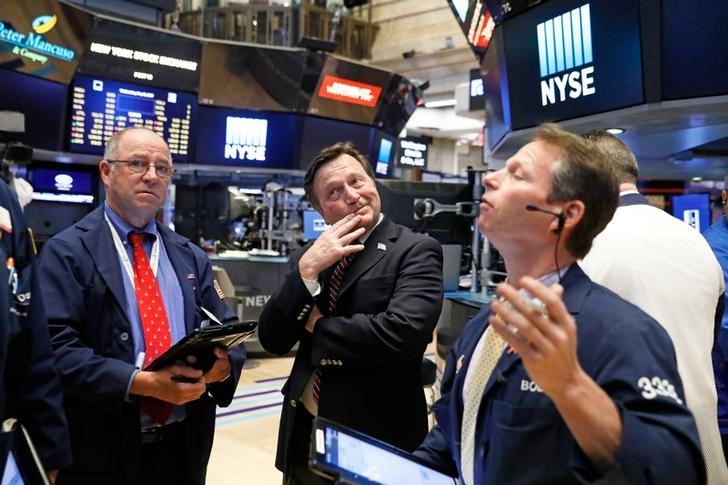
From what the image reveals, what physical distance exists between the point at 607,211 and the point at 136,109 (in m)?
7.21

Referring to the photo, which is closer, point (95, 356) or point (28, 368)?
point (28, 368)

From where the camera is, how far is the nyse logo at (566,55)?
3650 mm

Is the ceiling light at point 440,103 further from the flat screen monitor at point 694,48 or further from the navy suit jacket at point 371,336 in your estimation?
the navy suit jacket at point 371,336

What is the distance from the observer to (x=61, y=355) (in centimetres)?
195

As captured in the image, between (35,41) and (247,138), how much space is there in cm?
258

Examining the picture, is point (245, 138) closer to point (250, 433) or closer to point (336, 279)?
point (250, 433)

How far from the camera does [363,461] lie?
4.20ft

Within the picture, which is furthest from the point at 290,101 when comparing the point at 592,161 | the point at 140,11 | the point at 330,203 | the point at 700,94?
the point at 592,161

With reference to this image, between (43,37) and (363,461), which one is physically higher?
(43,37)

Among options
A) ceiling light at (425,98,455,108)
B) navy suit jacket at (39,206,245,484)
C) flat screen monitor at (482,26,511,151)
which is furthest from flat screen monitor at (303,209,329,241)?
ceiling light at (425,98,455,108)

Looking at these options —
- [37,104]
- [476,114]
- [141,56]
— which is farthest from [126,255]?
[476,114]

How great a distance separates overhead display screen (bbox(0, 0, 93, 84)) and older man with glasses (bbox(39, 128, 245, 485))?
16.9ft

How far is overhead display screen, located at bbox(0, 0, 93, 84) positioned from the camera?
6.53 metres

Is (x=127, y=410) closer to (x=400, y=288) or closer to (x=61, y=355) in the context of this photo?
(x=61, y=355)
